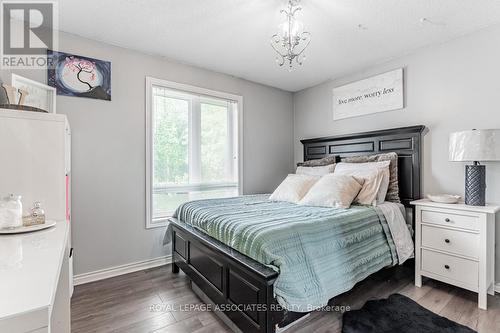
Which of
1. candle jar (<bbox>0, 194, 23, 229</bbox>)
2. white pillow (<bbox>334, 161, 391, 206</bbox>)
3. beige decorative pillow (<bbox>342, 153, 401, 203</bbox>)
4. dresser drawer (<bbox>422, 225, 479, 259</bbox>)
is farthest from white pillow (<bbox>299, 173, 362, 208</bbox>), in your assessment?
candle jar (<bbox>0, 194, 23, 229</bbox>)

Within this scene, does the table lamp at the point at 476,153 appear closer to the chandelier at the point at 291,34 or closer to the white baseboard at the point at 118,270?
the chandelier at the point at 291,34

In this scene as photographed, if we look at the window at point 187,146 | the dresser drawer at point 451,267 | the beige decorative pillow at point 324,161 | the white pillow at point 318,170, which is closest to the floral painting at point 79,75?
the window at point 187,146

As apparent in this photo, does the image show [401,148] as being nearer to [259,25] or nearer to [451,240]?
[451,240]

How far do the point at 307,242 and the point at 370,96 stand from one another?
7.90 ft

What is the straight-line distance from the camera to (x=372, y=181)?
8.32 ft

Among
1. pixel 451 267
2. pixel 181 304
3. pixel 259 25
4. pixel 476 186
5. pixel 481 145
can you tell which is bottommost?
pixel 181 304

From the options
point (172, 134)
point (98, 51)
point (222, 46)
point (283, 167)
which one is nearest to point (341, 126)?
point (283, 167)

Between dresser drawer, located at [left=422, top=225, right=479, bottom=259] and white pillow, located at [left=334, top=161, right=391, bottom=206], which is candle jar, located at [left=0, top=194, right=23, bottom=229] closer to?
white pillow, located at [left=334, top=161, right=391, bottom=206]

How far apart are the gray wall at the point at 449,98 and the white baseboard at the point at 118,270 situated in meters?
3.16

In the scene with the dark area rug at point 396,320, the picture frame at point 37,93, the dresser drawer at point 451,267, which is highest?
the picture frame at point 37,93

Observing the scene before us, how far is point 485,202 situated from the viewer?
2.22 metres

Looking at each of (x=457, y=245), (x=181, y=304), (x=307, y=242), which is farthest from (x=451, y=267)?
(x=181, y=304)

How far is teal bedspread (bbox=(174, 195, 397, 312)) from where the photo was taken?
1.48 metres

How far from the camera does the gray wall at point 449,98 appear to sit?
7.48 feet
